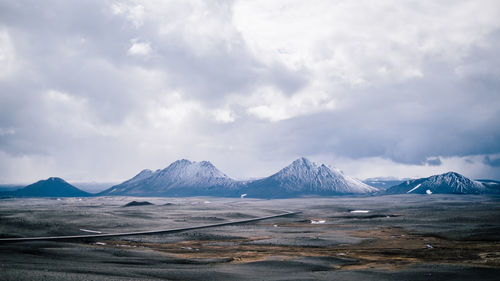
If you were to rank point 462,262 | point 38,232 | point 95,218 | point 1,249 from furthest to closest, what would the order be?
point 95,218 → point 38,232 → point 1,249 → point 462,262

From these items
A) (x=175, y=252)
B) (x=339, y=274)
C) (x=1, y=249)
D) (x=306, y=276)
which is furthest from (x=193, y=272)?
(x=1, y=249)

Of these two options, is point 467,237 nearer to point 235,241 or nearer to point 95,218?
point 235,241

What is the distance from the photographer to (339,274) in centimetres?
3772

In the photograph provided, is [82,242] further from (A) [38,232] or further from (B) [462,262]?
(B) [462,262]

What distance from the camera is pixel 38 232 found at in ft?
250

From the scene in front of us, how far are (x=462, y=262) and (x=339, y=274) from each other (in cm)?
1615

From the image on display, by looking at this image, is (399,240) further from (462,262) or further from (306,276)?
(306,276)

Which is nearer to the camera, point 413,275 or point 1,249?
point 413,275

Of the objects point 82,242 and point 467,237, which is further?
point 467,237

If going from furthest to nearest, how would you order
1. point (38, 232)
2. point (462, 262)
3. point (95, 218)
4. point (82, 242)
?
point (95, 218) → point (38, 232) → point (82, 242) → point (462, 262)

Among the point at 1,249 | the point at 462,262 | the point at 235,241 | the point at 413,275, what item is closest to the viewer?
the point at 413,275

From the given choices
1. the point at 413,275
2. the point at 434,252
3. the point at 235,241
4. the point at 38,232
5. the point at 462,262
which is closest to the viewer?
the point at 413,275

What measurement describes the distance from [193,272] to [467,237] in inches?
2148

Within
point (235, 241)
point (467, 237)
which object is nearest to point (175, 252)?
point (235, 241)
